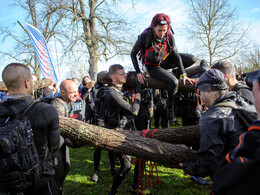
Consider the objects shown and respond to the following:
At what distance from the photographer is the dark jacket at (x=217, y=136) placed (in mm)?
1612

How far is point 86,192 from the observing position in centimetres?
362

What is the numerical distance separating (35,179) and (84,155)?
4.14 m

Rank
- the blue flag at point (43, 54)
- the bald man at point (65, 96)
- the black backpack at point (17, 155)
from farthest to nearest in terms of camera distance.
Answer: the blue flag at point (43, 54) < the bald man at point (65, 96) < the black backpack at point (17, 155)

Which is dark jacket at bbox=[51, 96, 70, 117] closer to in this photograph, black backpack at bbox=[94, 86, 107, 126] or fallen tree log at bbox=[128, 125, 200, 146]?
black backpack at bbox=[94, 86, 107, 126]

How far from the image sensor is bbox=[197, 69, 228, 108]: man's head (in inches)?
74.6

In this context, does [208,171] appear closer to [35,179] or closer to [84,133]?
[84,133]

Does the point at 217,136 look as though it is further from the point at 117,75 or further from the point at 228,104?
the point at 117,75

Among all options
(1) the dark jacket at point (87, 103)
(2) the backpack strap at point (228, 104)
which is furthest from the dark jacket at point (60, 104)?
(1) the dark jacket at point (87, 103)

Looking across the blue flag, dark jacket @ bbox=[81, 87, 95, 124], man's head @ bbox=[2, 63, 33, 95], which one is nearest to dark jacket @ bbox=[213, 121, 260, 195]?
man's head @ bbox=[2, 63, 33, 95]

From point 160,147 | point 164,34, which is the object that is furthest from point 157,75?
point 160,147

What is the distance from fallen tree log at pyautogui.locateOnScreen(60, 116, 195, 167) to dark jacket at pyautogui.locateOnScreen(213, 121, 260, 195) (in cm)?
125

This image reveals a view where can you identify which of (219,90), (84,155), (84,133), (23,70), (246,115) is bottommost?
(84,155)

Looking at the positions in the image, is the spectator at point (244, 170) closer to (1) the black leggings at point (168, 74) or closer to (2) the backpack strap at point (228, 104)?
(2) the backpack strap at point (228, 104)

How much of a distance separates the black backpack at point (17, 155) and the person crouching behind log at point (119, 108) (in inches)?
61.5
